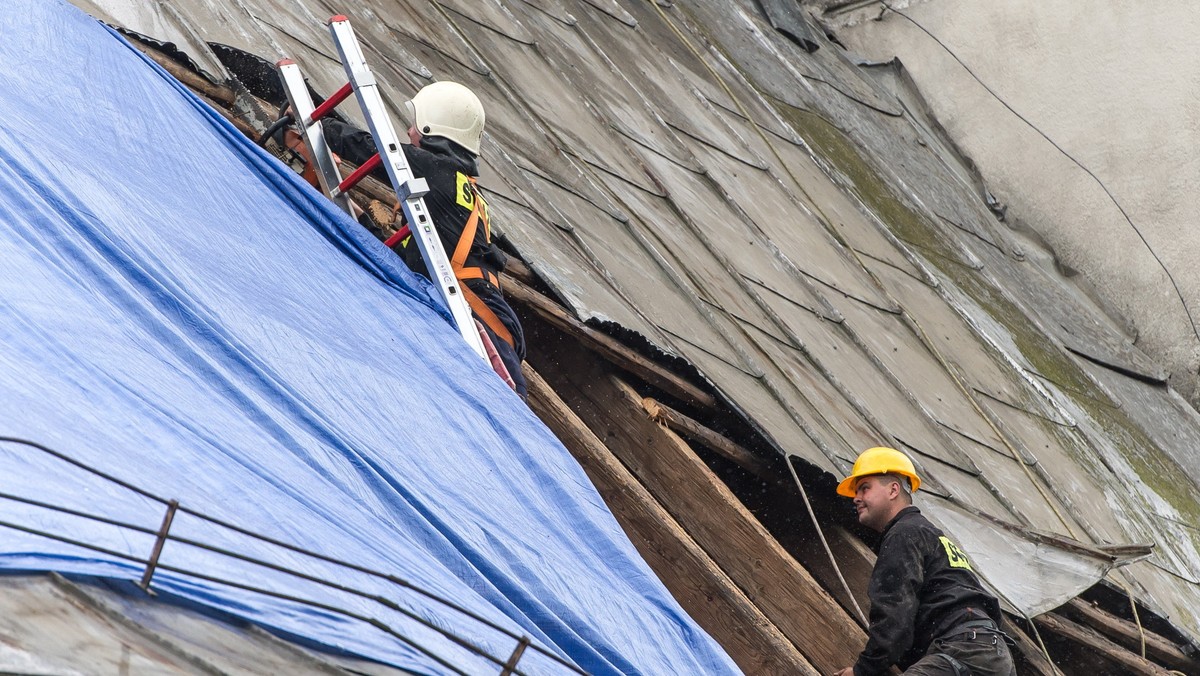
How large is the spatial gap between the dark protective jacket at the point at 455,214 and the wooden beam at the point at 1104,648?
8.93ft

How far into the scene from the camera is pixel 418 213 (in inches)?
194

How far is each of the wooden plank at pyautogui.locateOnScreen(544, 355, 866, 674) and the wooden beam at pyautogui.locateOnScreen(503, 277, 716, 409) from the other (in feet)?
0.32

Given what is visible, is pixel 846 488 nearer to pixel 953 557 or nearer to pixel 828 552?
pixel 828 552

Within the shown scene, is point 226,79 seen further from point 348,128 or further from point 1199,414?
point 1199,414

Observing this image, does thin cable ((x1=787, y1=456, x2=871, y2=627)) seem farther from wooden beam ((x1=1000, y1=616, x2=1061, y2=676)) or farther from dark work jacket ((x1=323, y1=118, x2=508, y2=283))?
dark work jacket ((x1=323, y1=118, x2=508, y2=283))

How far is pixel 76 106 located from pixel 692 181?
159 inches

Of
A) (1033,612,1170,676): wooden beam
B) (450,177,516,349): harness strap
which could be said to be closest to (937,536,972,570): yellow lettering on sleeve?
(1033,612,1170,676): wooden beam

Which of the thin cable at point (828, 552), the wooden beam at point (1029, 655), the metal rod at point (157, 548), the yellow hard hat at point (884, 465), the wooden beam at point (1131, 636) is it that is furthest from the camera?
the wooden beam at point (1131, 636)

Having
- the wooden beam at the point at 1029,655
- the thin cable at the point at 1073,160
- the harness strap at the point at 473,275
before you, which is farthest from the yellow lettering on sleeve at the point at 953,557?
the thin cable at the point at 1073,160

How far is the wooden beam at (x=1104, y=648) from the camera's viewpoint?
610 cm

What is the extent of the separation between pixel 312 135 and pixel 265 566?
8.99ft

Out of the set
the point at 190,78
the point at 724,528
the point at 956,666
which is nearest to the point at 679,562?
the point at 724,528

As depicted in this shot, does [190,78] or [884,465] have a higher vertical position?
[884,465]

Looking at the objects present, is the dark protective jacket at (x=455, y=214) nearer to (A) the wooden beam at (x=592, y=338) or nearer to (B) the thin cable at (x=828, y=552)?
(A) the wooden beam at (x=592, y=338)
